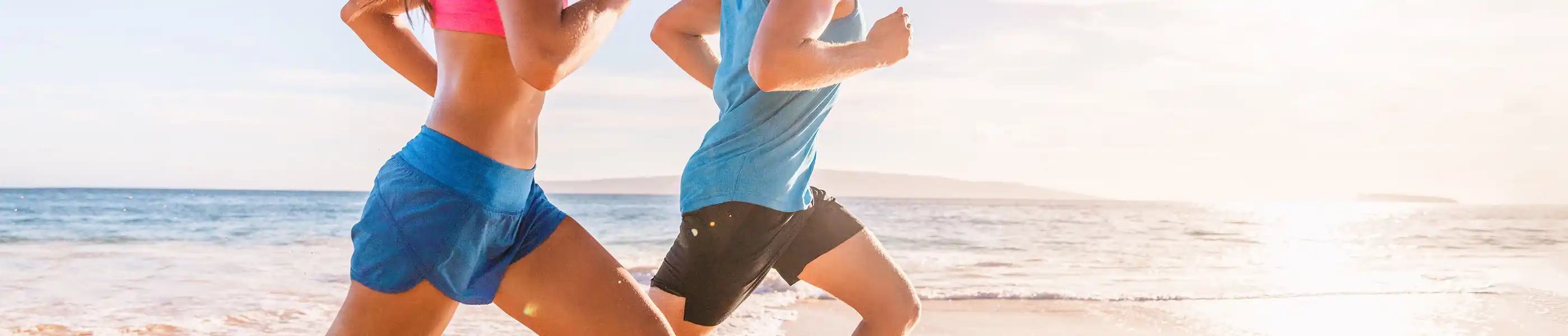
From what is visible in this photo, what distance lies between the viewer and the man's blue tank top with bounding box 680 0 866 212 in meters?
2.05

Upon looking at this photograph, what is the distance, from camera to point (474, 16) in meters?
1.49

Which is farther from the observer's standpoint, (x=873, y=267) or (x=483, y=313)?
(x=483, y=313)

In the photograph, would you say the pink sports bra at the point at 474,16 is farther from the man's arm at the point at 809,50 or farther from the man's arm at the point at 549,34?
the man's arm at the point at 809,50

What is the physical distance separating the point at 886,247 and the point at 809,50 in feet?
44.3

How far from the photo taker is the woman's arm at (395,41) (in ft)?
5.95

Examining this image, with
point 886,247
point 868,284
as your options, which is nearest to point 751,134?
point 868,284

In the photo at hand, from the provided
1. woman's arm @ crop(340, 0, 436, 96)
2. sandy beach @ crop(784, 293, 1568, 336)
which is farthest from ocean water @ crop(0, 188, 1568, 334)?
woman's arm @ crop(340, 0, 436, 96)

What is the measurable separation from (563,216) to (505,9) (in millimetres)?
421

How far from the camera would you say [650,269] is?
33.4 ft

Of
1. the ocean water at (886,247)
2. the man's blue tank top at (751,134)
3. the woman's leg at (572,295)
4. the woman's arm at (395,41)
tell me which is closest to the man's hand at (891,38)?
the man's blue tank top at (751,134)

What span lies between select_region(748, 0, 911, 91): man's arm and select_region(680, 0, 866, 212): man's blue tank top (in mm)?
280

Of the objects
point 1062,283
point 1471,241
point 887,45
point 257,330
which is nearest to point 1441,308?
point 1062,283

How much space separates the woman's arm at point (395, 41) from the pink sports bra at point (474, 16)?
331 mm

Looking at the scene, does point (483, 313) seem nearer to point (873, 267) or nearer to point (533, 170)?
point (873, 267)
